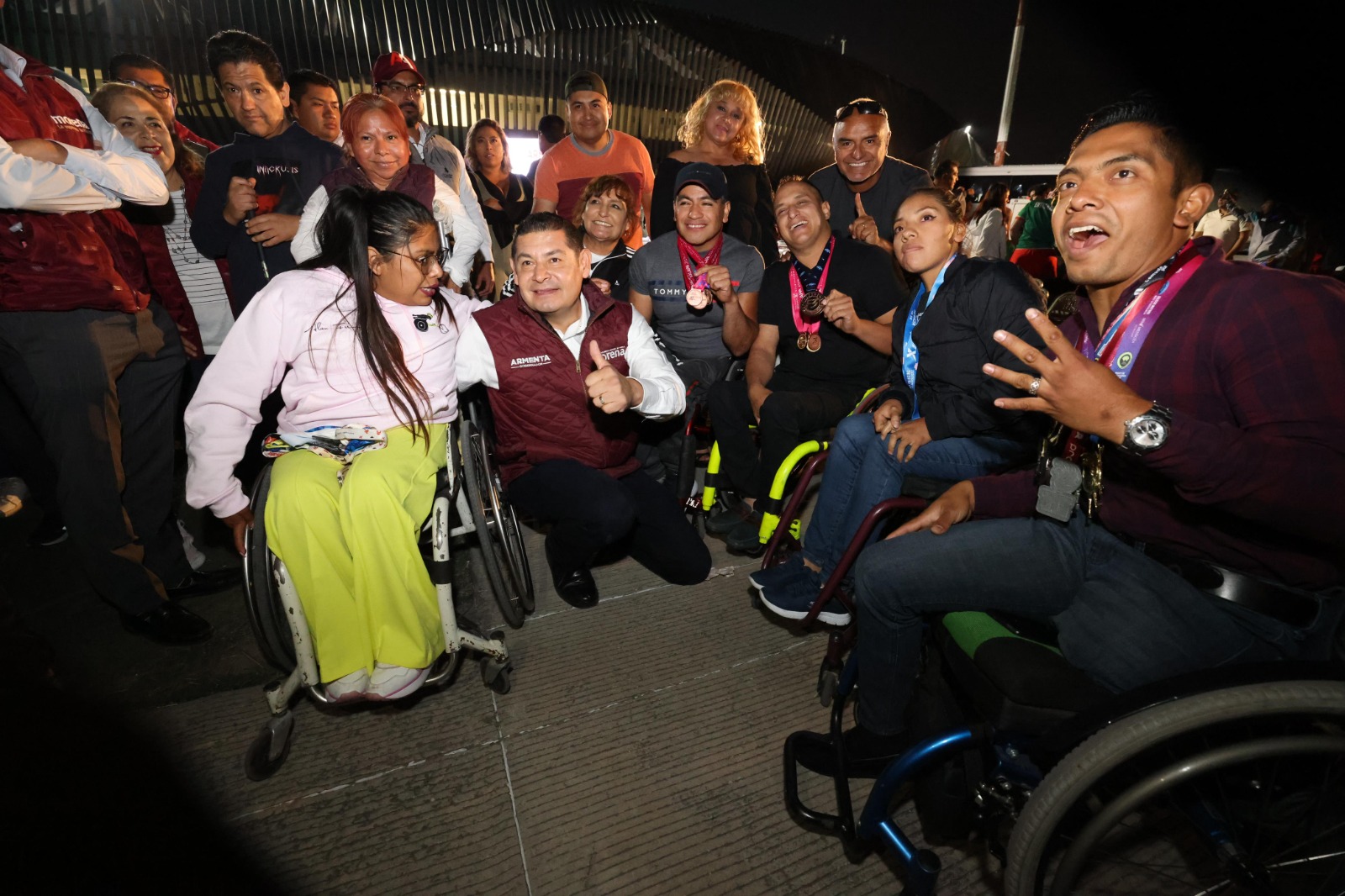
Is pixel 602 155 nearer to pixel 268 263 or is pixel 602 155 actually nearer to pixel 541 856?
pixel 268 263

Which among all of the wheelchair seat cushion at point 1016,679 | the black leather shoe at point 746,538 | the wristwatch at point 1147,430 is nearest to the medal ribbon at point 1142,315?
the wristwatch at point 1147,430

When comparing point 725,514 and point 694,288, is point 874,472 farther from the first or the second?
point 694,288

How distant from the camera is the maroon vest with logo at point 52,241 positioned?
1953 mm

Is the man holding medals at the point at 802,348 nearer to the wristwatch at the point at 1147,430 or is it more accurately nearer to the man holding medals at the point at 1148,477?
the man holding medals at the point at 1148,477

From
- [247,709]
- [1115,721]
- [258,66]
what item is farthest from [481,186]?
[1115,721]

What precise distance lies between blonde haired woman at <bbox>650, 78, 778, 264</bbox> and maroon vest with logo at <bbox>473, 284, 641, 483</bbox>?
1.52 meters

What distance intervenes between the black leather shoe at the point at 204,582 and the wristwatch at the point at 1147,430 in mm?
3206

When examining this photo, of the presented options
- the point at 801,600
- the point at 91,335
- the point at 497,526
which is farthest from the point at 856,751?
the point at 91,335

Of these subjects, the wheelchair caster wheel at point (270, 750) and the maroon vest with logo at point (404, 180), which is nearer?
the wheelchair caster wheel at point (270, 750)

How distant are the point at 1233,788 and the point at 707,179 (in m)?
3.04

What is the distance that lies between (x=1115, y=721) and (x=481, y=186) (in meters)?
5.25

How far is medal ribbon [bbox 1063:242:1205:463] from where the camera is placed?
131cm

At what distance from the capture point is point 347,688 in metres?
1.89

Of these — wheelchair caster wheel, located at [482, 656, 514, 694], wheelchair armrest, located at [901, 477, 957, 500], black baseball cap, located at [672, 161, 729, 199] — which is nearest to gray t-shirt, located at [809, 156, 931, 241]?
black baseball cap, located at [672, 161, 729, 199]
